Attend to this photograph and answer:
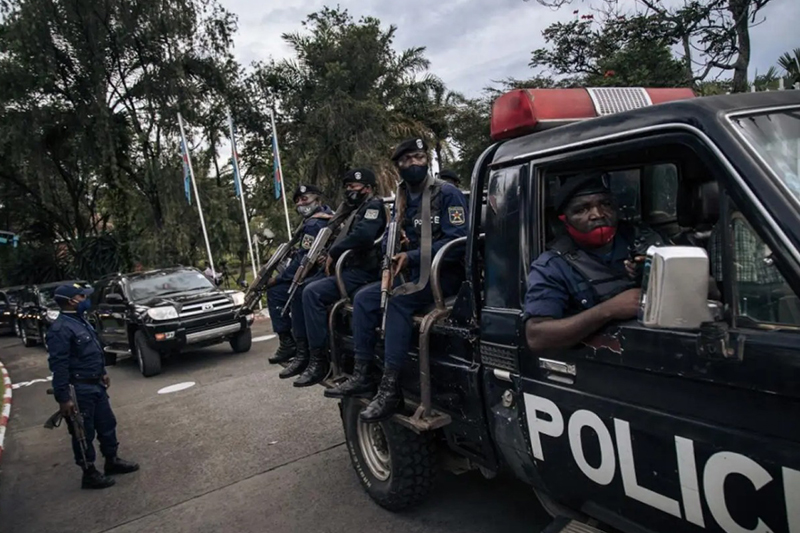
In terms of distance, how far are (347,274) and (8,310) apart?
1932cm

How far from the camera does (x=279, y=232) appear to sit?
1012 inches

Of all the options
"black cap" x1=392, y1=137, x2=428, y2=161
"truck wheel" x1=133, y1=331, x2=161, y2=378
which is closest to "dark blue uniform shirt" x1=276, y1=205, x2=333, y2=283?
"black cap" x1=392, y1=137, x2=428, y2=161

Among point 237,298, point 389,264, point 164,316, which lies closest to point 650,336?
point 389,264

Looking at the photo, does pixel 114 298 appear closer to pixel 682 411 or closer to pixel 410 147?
pixel 410 147

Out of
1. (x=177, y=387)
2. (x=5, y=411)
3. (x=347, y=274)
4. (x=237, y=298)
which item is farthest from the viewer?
(x=237, y=298)

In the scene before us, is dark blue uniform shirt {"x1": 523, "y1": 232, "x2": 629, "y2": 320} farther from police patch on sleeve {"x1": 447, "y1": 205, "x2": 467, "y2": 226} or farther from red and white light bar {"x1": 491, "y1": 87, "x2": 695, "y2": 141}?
police patch on sleeve {"x1": 447, "y1": 205, "x2": 467, "y2": 226}

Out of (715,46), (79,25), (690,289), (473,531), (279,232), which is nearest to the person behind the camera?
(690,289)

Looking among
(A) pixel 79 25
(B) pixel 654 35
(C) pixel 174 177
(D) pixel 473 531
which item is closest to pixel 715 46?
(B) pixel 654 35

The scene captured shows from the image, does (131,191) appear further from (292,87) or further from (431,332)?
(431,332)

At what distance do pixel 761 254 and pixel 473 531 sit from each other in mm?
2410

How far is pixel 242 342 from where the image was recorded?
1016cm

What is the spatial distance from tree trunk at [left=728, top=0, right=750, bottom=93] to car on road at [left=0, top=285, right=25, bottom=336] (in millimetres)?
19968

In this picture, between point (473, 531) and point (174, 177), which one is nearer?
point (473, 531)

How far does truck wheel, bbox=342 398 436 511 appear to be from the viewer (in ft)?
11.0
